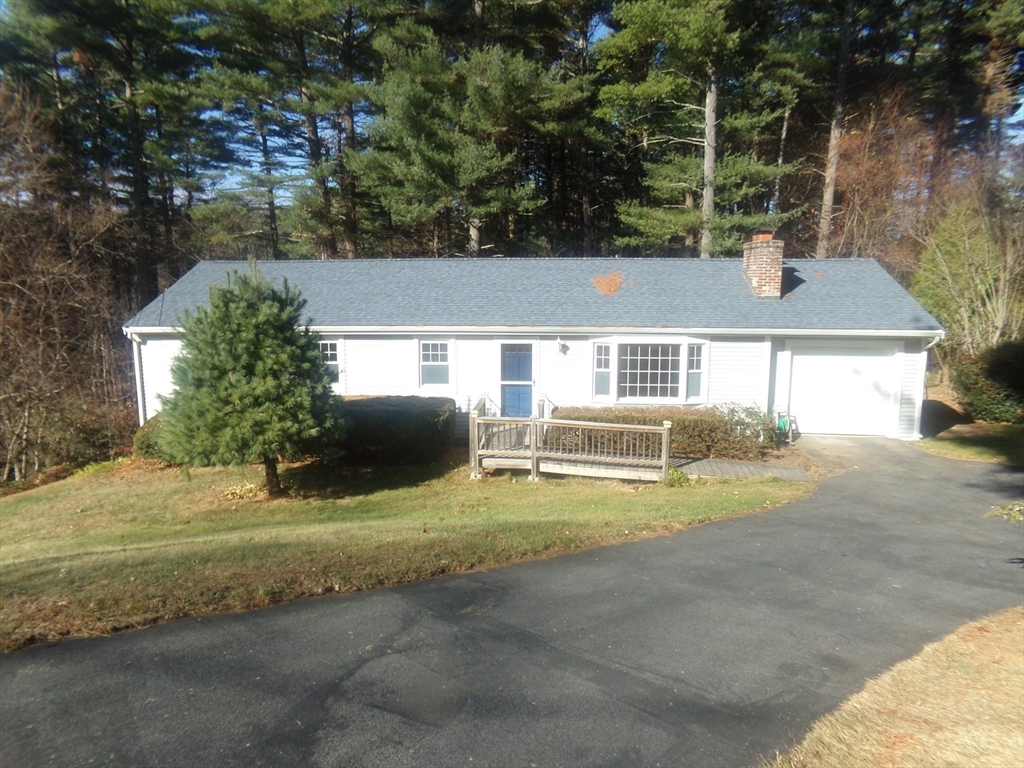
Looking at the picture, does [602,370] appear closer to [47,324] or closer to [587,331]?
[587,331]

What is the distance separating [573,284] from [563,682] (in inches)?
547

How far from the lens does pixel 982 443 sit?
49.8 feet

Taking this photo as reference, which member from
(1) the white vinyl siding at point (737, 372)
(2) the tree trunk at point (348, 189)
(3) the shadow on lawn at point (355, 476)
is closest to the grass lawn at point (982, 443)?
(1) the white vinyl siding at point (737, 372)

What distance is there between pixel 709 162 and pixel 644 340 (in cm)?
1050

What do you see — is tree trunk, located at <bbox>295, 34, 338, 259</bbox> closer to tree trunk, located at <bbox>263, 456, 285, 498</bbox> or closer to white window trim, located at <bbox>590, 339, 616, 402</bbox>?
white window trim, located at <bbox>590, 339, 616, 402</bbox>

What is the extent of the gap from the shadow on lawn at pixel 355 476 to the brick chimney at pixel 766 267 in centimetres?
853

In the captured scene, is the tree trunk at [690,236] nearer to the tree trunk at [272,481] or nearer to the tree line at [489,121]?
the tree line at [489,121]

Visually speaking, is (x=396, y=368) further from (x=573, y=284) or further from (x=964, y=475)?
(x=964, y=475)

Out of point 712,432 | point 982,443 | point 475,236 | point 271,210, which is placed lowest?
point 982,443

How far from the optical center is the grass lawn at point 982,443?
46.2 ft

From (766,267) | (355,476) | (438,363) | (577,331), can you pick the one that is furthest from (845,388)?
(355,476)

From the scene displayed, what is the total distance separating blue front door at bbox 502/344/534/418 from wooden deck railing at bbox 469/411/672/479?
2554mm

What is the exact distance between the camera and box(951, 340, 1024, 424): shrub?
16766mm

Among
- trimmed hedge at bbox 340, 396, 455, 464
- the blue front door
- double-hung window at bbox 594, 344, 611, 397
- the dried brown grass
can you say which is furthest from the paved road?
the blue front door
